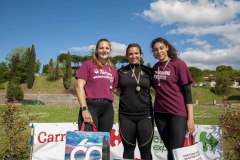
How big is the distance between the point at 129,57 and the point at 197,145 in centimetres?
159

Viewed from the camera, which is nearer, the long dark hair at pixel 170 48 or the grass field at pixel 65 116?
the long dark hair at pixel 170 48

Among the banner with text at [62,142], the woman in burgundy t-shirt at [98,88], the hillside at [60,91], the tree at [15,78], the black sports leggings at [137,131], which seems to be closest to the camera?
the woman in burgundy t-shirt at [98,88]

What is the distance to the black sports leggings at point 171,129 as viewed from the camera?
164 inches

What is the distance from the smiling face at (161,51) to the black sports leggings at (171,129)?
79cm

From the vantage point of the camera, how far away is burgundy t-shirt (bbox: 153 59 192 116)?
420 cm

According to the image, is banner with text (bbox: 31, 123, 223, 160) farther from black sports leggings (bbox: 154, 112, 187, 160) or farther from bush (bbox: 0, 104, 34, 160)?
black sports leggings (bbox: 154, 112, 187, 160)

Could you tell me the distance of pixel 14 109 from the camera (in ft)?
22.4

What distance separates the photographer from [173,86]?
4234mm

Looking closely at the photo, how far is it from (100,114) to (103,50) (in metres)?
0.92

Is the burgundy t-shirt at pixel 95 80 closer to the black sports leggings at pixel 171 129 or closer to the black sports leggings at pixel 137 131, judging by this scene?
the black sports leggings at pixel 137 131

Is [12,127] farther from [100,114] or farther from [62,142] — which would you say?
[100,114]

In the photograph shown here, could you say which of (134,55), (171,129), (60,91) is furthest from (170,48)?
(60,91)

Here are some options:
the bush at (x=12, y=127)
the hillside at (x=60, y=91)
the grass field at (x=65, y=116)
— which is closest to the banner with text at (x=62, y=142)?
the bush at (x=12, y=127)

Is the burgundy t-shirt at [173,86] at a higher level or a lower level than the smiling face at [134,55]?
lower
